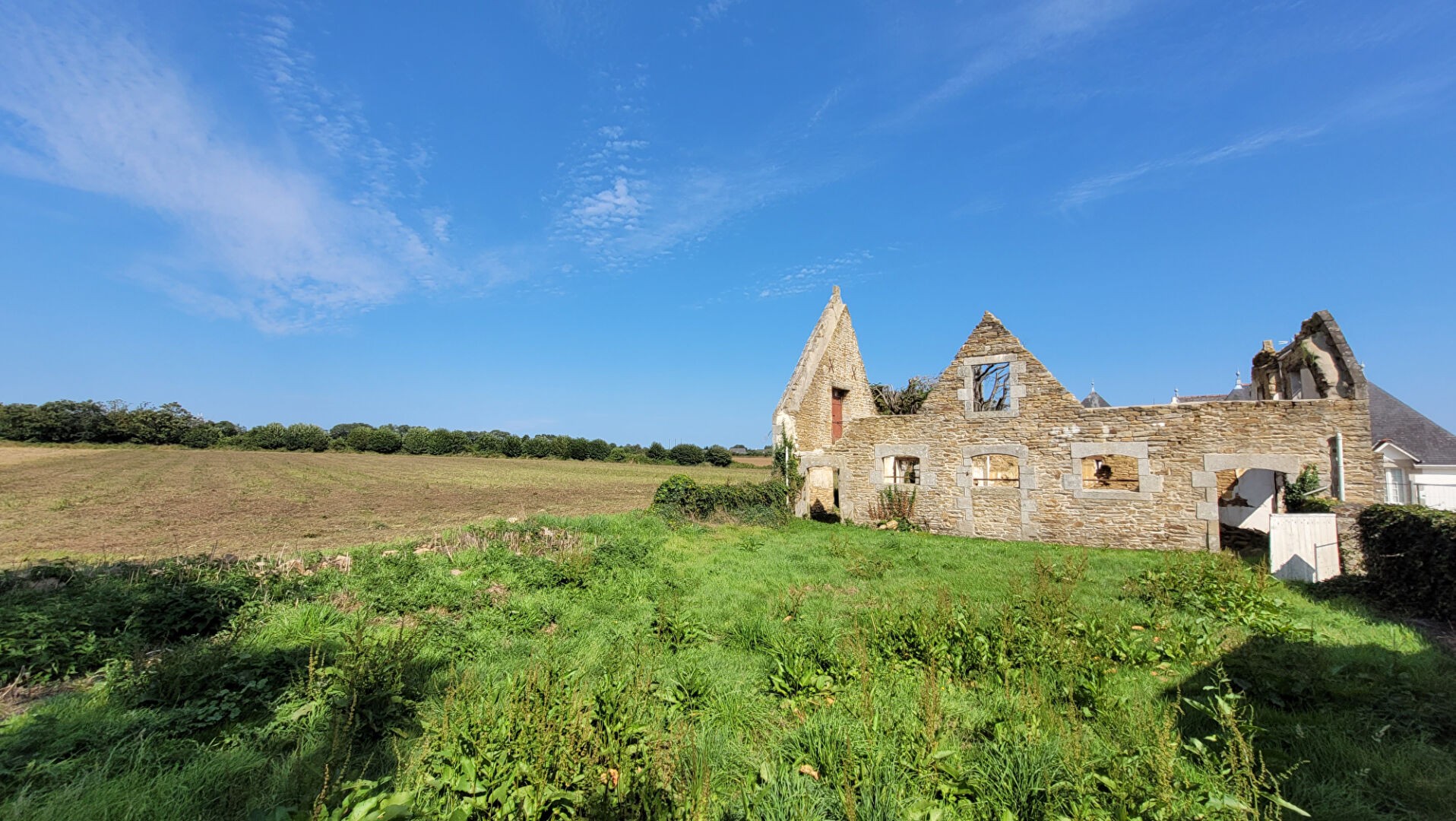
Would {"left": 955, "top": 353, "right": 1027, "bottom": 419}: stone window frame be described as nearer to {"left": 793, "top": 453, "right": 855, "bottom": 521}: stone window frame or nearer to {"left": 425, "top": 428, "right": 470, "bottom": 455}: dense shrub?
{"left": 793, "top": 453, "right": 855, "bottom": 521}: stone window frame

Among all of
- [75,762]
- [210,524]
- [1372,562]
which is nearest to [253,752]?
[75,762]

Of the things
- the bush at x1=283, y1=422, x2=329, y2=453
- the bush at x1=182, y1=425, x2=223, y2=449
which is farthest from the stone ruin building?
the bush at x1=182, y1=425, x2=223, y2=449

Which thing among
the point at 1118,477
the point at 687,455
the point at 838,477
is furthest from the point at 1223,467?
the point at 687,455

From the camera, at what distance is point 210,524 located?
45.4 ft

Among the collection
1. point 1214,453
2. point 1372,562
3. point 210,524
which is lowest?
point 210,524

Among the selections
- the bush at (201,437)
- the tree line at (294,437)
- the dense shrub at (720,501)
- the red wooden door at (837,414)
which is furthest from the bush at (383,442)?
the red wooden door at (837,414)

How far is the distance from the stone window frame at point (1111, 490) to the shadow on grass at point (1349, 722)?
24.0ft

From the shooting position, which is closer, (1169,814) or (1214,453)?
(1169,814)

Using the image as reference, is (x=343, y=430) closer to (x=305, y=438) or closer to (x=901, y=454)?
(x=305, y=438)

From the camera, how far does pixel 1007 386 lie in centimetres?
1401

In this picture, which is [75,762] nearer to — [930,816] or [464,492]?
[930,816]

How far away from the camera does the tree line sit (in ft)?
161

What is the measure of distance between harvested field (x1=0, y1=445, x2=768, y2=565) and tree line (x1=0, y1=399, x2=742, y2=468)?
9.21 metres

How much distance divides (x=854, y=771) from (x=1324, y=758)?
3.29m
